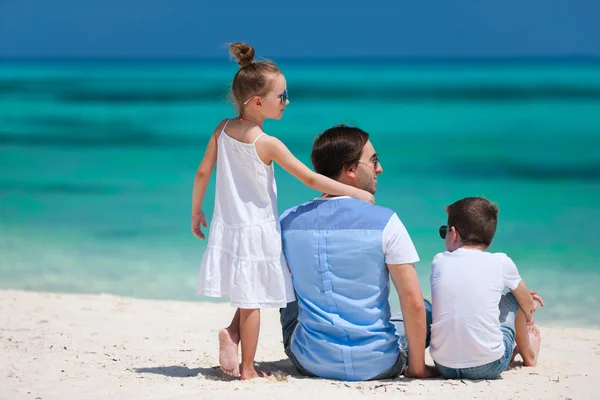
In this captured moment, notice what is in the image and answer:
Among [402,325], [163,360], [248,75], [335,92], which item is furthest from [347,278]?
[335,92]

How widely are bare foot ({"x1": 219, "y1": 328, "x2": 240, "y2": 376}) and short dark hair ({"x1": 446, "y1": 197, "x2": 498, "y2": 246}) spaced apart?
2.55 feet

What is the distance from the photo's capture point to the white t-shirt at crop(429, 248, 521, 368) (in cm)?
271

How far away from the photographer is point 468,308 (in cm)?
271

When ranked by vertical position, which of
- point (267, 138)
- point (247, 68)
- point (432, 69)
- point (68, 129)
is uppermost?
point (432, 69)

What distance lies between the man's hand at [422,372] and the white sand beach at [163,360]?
1.8 inches

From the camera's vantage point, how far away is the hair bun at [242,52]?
2.78m

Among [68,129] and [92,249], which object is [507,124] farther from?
[92,249]

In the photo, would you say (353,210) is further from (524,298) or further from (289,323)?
(524,298)

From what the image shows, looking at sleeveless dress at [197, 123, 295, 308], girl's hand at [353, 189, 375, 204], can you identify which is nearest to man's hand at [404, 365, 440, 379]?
sleeveless dress at [197, 123, 295, 308]

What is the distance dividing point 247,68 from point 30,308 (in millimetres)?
1978

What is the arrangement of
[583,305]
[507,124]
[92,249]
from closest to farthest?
[583,305]
[92,249]
[507,124]

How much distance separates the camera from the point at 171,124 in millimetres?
14383

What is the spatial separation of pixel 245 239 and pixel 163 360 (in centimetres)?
81

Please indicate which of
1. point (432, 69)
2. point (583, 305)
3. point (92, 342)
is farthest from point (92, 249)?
point (432, 69)
